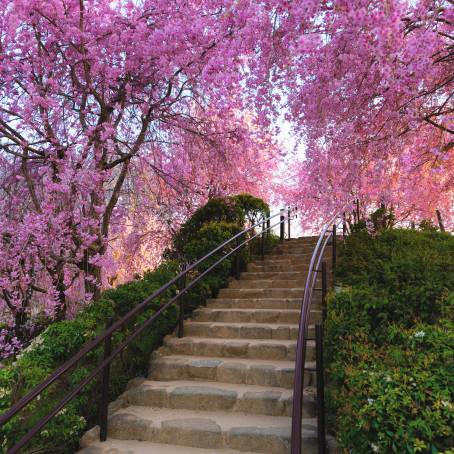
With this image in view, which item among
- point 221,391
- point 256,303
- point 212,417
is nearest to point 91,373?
point 212,417

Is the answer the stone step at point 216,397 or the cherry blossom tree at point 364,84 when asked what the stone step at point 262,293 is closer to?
the cherry blossom tree at point 364,84

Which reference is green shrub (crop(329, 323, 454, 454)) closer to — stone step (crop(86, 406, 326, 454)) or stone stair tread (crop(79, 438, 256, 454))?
stone step (crop(86, 406, 326, 454))

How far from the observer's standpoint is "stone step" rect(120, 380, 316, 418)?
375cm

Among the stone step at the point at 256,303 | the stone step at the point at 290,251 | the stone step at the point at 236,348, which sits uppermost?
the stone step at the point at 290,251

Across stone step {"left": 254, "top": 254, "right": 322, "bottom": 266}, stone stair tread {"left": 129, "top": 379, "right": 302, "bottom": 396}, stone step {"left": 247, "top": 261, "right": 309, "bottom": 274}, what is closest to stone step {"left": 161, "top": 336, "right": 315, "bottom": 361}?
stone stair tread {"left": 129, "top": 379, "right": 302, "bottom": 396}

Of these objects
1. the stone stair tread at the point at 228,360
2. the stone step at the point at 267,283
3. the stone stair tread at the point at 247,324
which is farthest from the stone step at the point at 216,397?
the stone step at the point at 267,283

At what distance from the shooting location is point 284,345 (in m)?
4.64

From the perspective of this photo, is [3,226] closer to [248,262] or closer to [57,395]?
[57,395]

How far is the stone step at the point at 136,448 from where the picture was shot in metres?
3.40

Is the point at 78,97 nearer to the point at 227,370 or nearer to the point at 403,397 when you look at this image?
the point at 227,370

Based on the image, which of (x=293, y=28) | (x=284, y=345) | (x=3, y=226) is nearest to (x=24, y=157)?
(x=3, y=226)

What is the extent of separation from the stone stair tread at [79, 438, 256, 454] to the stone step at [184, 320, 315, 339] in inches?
72.9

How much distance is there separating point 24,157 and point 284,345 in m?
4.69

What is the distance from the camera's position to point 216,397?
13.0ft
